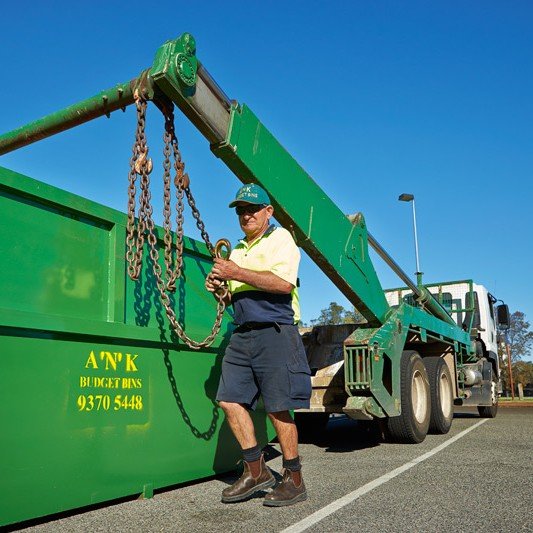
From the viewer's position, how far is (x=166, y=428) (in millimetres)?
4086

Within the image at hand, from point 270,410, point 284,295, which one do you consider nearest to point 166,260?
point 284,295

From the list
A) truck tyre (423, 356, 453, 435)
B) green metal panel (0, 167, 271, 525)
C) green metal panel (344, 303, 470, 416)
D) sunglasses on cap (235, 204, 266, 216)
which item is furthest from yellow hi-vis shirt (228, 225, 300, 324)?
truck tyre (423, 356, 453, 435)

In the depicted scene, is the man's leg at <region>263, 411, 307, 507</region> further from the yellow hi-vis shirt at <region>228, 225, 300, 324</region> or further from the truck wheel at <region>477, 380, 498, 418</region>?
the truck wheel at <region>477, 380, 498, 418</region>

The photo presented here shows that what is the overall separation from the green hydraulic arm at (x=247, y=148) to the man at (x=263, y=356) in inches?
17.9

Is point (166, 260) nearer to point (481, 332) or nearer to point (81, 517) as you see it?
point (81, 517)

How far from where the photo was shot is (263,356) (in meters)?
3.81

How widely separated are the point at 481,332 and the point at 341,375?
619 centimetres

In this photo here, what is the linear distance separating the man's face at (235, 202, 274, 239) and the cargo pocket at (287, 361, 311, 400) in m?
0.90

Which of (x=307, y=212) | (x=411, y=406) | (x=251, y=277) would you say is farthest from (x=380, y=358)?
(x=251, y=277)

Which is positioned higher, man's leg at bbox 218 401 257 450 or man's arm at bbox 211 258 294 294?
man's arm at bbox 211 258 294 294

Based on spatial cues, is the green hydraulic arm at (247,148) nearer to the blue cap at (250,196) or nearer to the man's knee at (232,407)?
the blue cap at (250,196)

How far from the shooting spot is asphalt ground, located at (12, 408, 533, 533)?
3.22 metres

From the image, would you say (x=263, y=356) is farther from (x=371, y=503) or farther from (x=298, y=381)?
(x=371, y=503)

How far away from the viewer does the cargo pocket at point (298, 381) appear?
3742 mm
